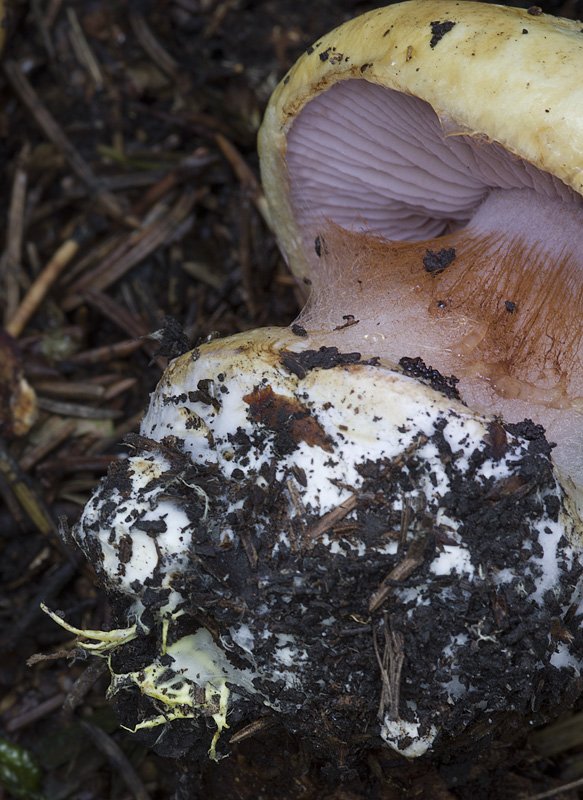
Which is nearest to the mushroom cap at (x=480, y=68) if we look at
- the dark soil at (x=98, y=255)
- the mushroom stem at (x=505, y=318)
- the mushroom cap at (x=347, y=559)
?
the mushroom stem at (x=505, y=318)

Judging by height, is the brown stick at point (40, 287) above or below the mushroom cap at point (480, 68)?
below

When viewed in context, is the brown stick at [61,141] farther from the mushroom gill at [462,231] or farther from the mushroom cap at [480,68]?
the mushroom cap at [480,68]

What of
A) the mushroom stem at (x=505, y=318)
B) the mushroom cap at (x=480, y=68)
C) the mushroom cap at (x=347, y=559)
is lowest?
the mushroom cap at (x=347, y=559)

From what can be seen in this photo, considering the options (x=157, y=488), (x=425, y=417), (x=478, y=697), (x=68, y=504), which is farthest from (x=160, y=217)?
(x=478, y=697)

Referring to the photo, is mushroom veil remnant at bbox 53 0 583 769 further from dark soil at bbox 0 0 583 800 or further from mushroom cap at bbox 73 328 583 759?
dark soil at bbox 0 0 583 800

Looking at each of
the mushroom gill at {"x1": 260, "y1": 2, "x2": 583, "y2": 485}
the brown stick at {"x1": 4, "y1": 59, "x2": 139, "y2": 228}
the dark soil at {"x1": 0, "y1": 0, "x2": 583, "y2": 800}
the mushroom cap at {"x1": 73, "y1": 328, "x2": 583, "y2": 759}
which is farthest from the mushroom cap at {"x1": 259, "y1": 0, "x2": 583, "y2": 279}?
the brown stick at {"x1": 4, "y1": 59, "x2": 139, "y2": 228}

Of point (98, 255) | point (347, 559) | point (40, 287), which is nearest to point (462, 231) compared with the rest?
point (347, 559)

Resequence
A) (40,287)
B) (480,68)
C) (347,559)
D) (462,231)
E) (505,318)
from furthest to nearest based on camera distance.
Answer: (40,287)
(462,231)
(505,318)
(347,559)
(480,68)

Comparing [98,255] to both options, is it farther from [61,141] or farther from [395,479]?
[395,479]

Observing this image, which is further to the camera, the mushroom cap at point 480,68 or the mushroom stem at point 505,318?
the mushroom stem at point 505,318
